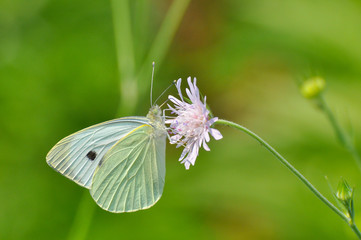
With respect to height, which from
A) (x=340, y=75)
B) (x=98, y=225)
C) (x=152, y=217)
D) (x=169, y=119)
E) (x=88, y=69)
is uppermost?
(x=340, y=75)

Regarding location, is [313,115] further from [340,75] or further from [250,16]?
[250,16]

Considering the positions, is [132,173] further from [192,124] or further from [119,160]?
[192,124]

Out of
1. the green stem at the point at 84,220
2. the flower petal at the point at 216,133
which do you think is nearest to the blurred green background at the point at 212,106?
the green stem at the point at 84,220

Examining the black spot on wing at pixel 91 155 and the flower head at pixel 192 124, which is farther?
the black spot on wing at pixel 91 155

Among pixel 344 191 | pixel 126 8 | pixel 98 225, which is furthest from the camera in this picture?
pixel 98 225

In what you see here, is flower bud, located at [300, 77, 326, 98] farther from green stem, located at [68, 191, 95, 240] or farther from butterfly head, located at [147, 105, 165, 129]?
green stem, located at [68, 191, 95, 240]

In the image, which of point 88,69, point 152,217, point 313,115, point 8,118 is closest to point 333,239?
point 313,115

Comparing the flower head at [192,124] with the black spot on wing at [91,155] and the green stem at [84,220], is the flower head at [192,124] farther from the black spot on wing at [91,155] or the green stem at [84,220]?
the green stem at [84,220]

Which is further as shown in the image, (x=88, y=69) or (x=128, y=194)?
(x=88, y=69)
